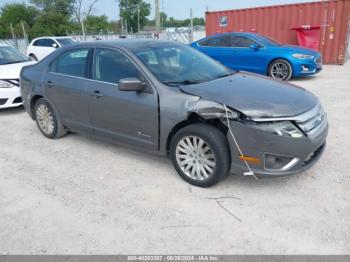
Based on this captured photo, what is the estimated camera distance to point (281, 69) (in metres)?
8.70

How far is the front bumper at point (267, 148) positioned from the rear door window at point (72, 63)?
88.1 inches

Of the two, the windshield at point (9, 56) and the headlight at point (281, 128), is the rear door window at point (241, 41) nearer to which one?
the windshield at point (9, 56)

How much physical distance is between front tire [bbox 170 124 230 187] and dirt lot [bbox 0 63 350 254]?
144 millimetres

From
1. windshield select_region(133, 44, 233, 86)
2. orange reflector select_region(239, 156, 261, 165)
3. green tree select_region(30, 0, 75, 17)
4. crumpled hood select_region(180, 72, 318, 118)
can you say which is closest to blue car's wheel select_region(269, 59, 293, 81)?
windshield select_region(133, 44, 233, 86)

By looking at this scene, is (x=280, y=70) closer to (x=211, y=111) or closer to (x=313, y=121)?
(x=313, y=121)

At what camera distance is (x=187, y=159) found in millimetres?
3264

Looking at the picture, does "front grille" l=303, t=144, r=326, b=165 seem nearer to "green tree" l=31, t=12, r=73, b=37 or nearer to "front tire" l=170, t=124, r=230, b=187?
"front tire" l=170, t=124, r=230, b=187

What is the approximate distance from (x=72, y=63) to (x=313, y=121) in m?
3.15

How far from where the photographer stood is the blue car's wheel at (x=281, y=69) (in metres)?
8.55

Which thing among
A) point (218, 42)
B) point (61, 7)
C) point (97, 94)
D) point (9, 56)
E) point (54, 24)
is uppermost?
point (61, 7)

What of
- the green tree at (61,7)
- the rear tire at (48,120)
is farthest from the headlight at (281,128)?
the green tree at (61,7)

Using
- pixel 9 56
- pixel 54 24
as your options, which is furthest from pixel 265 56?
pixel 54 24

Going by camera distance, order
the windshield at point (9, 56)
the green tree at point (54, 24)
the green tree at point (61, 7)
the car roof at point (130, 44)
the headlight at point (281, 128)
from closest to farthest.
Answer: the headlight at point (281, 128) → the car roof at point (130, 44) → the windshield at point (9, 56) → the green tree at point (54, 24) → the green tree at point (61, 7)

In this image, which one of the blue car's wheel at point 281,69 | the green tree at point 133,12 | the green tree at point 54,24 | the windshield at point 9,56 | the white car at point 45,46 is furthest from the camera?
the green tree at point 133,12
